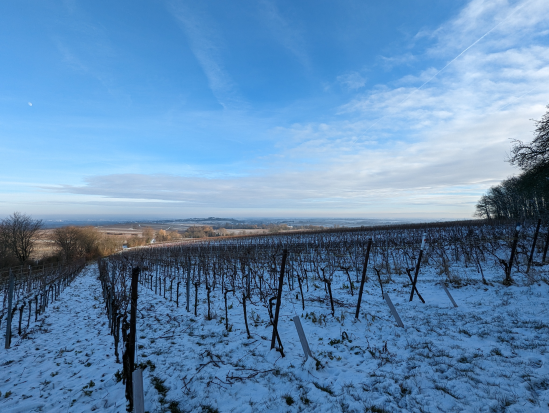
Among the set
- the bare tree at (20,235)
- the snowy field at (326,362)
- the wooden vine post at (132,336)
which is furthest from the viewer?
the bare tree at (20,235)

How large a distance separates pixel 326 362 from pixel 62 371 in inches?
174

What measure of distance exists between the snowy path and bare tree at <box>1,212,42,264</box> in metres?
33.3

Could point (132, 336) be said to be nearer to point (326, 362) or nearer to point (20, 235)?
point (326, 362)

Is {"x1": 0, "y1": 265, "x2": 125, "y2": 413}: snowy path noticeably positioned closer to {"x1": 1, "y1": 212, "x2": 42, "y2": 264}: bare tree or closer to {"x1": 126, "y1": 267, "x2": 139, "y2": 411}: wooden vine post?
{"x1": 126, "y1": 267, "x2": 139, "y2": 411}: wooden vine post

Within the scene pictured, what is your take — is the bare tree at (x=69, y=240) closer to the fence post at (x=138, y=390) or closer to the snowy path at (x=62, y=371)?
the snowy path at (x=62, y=371)

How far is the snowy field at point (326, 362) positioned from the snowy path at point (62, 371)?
0.02 m

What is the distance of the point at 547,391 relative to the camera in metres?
2.55

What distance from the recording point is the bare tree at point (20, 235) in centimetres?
2945

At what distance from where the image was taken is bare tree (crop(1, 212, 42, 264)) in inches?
1160

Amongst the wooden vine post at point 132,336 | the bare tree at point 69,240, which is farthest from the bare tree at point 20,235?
the wooden vine post at point 132,336

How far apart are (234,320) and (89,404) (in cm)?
328

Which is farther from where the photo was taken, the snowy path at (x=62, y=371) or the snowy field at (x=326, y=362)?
the snowy path at (x=62, y=371)

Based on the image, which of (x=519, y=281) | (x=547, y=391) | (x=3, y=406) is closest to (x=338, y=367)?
(x=547, y=391)

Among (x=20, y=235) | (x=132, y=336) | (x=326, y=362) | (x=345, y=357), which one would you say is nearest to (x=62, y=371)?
(x=132, y=336)
